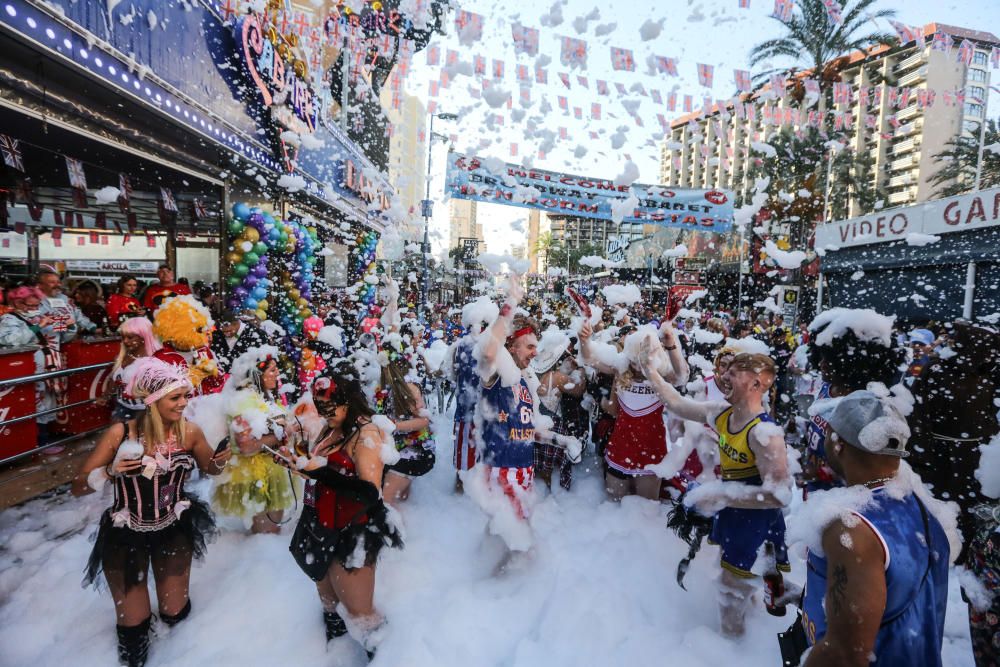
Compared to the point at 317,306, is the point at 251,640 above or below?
below

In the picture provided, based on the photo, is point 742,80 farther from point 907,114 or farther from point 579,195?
point 907,114

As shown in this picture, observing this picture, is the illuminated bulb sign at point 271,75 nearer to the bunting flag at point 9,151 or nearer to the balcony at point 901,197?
the bunting flag at point 9,151

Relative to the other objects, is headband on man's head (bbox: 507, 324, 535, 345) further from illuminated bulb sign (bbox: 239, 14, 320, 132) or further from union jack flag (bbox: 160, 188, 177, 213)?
union jack flag (bbox: 160, 188, 177, 213)

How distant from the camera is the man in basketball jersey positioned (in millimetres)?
2635

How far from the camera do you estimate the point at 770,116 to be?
399 inches

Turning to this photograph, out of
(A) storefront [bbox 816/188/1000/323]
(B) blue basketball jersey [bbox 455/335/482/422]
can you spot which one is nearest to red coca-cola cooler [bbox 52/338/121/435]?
(B) blue basketball jersey [bbox 455/335/482/422]

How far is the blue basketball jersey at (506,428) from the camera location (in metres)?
3.51

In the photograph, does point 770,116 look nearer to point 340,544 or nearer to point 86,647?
point 340,544

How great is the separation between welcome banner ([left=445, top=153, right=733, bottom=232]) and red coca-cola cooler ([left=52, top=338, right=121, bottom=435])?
8.10 metres

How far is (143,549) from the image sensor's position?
2.62m

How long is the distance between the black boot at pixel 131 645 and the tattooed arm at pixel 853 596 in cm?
315

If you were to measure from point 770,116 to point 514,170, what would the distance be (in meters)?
5.97

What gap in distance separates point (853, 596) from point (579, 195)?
12.2m

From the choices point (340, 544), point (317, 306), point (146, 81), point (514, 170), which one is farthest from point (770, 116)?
point (340, 544)
